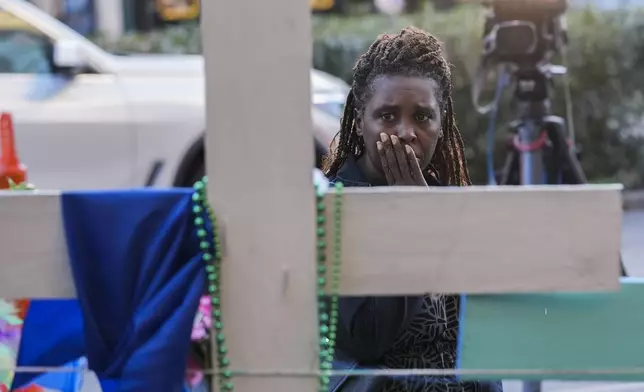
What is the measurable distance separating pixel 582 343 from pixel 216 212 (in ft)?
1.73

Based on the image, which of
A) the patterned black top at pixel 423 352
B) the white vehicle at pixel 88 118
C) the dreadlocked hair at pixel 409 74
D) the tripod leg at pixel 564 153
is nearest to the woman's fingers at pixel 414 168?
the patterned black top at pixel 423 352

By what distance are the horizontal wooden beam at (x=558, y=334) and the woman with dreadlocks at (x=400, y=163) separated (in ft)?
1.32

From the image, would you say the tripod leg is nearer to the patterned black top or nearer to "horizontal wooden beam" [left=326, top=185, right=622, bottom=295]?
the patterned black top

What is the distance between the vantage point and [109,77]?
6523mm

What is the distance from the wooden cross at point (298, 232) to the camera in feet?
4.53

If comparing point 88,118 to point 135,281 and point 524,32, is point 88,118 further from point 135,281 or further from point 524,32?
point 135,281

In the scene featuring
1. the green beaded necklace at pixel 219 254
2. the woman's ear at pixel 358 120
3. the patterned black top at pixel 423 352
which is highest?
the woman's ear at pixel 358 120

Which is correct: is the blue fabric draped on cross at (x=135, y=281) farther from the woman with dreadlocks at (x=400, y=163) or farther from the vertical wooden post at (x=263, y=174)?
the woman with dreadlocks at (x=400, y=163)

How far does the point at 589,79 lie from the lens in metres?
9.46

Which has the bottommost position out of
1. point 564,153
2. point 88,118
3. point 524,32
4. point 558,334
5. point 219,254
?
point 564,153

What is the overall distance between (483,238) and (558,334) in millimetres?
170

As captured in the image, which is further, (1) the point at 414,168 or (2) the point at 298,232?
(1) the point at 414,168

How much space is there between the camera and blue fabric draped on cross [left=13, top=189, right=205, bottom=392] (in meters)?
1.38

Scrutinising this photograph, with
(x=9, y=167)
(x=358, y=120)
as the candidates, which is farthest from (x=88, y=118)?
(x=9, y=167)
